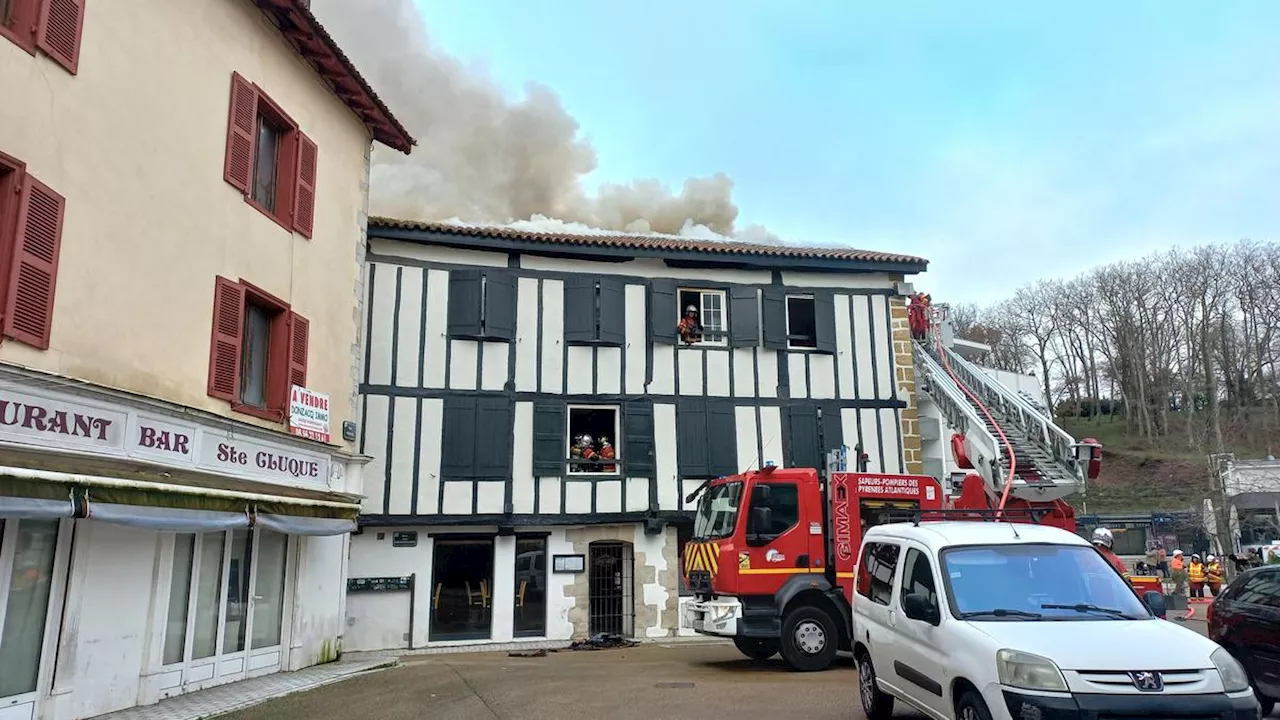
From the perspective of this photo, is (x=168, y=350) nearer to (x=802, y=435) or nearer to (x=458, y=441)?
(x=458, y=441)

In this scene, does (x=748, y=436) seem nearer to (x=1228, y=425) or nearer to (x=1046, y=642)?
(x=1046, y=642)

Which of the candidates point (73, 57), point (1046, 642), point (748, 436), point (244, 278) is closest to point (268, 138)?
point (244, 278)

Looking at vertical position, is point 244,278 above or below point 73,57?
below

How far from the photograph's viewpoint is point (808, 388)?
54.4ft

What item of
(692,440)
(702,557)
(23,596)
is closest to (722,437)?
(692,440)

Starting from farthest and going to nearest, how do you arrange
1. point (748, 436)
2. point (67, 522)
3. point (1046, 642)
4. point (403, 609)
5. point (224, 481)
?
1. point (748, 436)
2. point (403, 609)
3. point (224, 481)
4. point (67, 522)
5. point (1046, 642)

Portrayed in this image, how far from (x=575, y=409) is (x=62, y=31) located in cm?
1016

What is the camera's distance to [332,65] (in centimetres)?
1248

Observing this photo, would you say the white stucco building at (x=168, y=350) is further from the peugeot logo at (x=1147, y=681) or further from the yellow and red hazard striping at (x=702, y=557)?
the peugeot logo at (x=1147, y=681)

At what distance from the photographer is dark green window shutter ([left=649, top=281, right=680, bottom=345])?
1617cm

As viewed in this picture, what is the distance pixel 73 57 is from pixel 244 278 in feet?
10.3

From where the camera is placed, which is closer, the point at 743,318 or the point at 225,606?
the point at 225,606

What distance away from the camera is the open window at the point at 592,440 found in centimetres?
1562

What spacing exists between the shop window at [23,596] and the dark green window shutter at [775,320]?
12254 millimetres
